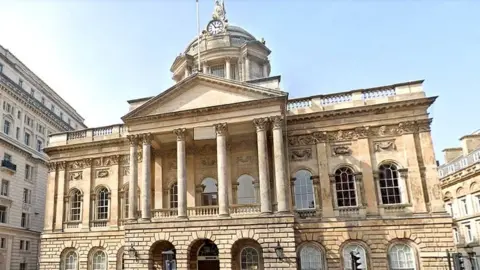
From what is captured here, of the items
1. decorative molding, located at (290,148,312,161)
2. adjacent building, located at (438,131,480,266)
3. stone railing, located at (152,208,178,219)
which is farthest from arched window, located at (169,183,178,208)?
adjacent building, located at (438,131,480,266)

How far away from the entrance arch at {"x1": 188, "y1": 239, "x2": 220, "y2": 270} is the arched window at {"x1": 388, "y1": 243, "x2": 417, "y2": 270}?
9140mm

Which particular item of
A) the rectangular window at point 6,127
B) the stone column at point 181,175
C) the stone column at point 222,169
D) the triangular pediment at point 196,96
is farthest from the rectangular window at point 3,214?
the stone column at point 222,169

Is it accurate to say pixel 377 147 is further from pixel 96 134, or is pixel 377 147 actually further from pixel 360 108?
pixel 96 134

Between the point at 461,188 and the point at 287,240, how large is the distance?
71.8 ft

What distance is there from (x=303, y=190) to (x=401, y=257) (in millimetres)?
6011

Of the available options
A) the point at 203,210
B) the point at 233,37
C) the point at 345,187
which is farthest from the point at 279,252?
the point at 233,37

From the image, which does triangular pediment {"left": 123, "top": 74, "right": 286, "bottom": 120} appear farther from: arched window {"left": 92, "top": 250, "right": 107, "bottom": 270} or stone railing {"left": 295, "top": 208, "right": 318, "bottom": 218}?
arched window {"left": 92, "top": 250, "right": 107, "bottom": 270}

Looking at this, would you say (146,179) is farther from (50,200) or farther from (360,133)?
(360,133)

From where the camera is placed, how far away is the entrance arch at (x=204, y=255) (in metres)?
22.3

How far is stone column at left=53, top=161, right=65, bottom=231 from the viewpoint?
26.5 m

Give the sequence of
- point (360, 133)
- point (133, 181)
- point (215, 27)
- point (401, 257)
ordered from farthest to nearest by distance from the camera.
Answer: point (215, 27)
point (133, 181)
point (360, 133)
point (401, 257)

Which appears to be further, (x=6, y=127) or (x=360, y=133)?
(x=6, y=127)

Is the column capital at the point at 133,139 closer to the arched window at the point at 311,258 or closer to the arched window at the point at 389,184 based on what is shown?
the arched window at the point at 311,258

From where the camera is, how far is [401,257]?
67.8ft
